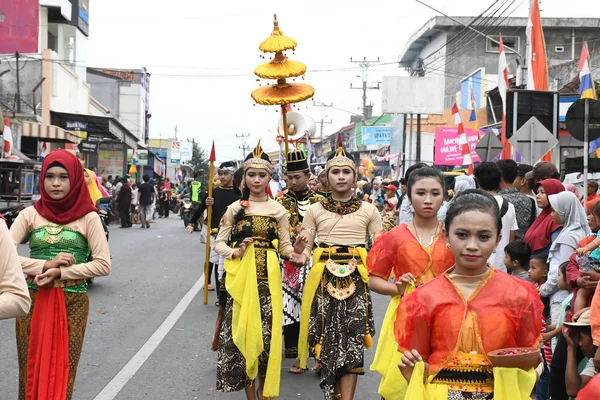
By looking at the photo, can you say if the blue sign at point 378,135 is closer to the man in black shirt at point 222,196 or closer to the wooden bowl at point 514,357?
the man in black shirt at point 222,196

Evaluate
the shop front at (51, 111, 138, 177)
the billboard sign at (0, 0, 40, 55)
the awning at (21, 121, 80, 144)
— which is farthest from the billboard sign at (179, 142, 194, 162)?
the awning at (21, 121, 80, 144)

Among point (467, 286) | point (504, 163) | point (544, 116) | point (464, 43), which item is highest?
point (464, 43)

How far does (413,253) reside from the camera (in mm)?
5453

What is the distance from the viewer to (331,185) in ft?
24.1

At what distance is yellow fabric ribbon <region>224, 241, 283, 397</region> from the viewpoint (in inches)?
271

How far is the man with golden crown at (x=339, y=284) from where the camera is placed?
689cm

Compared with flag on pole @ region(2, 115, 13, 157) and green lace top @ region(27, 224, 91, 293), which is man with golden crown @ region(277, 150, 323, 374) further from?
flag on pole @ region(2, 115, 13, 157)

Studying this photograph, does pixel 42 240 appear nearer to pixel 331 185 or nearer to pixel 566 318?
pixel 331 185

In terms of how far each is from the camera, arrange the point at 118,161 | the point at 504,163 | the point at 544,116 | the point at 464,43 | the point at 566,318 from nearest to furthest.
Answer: the point at 566,318, the point at 504,163, the point at 544,116, the point at 118,161, the point at 464,43

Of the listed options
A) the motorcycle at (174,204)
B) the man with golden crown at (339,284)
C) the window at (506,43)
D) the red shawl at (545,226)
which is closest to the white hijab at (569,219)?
the red shawl at (545,226)

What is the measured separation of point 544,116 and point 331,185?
714 centimetres

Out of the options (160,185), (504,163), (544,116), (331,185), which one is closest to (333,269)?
(331,185)

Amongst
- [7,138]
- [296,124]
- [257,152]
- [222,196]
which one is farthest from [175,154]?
[257,152]

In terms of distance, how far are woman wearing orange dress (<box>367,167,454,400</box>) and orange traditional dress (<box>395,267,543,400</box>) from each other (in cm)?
156
